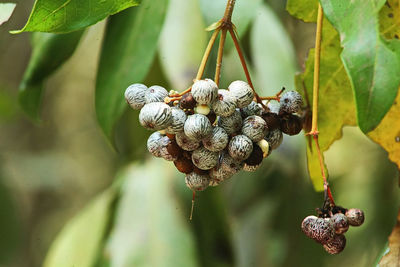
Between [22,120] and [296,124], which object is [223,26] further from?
[22,120]

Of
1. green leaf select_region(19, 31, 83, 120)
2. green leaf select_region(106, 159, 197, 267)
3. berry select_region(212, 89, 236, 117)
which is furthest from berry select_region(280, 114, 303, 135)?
green leaf select_region(106, 159, 197, 267)

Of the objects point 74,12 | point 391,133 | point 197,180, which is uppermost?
point 74,12

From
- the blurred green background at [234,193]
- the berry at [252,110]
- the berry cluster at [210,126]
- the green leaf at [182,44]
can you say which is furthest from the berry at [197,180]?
the green leaf at [182,44]

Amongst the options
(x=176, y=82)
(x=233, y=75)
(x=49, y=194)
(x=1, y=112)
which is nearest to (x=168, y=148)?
(x=176, y=82)

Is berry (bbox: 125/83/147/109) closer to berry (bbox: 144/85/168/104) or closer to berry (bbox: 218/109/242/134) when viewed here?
berry (bbox: 144/85/168/104)

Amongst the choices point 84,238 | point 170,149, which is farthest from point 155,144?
point 84,238

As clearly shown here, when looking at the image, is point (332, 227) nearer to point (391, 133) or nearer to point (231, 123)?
point (231, 123)

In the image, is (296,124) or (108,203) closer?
(296,124)
